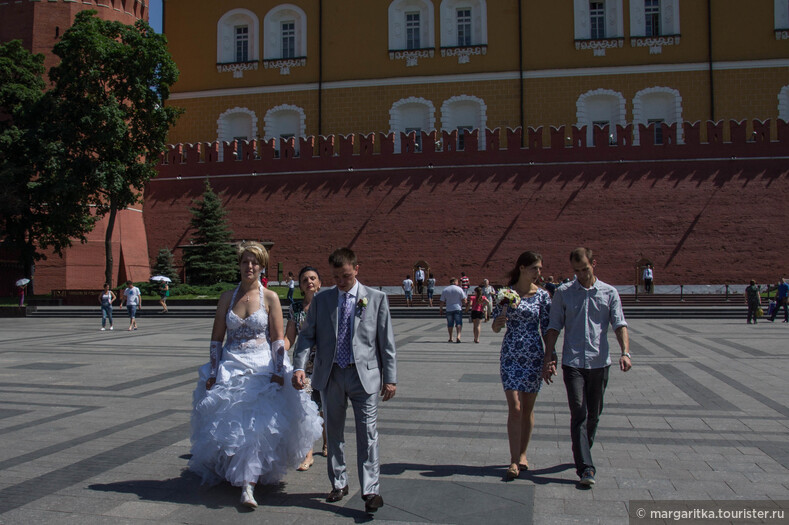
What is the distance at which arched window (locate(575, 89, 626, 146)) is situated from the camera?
3209cm

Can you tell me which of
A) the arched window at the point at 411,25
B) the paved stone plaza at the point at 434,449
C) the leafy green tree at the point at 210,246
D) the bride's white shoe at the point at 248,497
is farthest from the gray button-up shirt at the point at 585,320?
the arched window at the point at 411,25

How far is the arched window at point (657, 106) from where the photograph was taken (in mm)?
31844

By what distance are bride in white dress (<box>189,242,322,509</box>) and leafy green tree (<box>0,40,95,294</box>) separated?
2327 centimetres

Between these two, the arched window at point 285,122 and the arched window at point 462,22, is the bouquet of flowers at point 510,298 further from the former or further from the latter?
the arched window at point 285,122

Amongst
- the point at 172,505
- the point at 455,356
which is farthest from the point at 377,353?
the point at 455,356

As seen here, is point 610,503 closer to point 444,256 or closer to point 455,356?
point 455,356

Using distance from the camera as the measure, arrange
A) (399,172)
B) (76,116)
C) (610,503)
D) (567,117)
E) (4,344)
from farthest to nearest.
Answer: (567,117)
(399,172)
(76,116)
(4,344)
(610,503)

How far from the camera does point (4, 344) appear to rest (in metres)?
13.9

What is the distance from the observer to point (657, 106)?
3228 centimetres

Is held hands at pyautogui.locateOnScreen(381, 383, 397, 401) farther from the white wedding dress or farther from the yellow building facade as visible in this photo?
the yellow building facade

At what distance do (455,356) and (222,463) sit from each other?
7.49 metres

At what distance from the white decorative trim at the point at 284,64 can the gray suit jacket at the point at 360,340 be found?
3193 cm

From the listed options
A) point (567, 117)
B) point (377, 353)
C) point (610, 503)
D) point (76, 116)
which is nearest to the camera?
point (610, 503)

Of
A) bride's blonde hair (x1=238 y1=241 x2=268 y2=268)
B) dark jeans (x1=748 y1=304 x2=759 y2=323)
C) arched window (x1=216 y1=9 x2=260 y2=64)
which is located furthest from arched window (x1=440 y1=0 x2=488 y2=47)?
bride's blonde hair (x1=238 y1=241 x2=268 y2=268)
